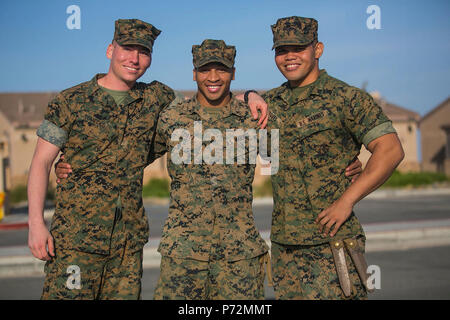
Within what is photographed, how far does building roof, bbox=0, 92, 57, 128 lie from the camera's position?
38.1 meters

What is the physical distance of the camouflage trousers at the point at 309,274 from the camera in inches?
150

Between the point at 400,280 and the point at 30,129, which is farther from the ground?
the point at 30,129

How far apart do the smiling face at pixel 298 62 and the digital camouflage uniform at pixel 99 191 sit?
958 millimetres

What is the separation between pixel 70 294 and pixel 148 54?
1758 mm

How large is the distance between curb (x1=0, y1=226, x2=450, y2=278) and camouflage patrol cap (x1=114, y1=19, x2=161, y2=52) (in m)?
5.82

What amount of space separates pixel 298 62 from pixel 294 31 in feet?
0.71

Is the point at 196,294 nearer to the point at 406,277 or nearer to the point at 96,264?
the point at 96,264

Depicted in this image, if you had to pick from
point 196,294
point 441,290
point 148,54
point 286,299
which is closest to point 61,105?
point 148,54

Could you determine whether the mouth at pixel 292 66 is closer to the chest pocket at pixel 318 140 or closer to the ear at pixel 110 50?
the chest pocket at pixel 318 140

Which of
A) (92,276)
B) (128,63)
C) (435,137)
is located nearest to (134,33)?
(128,63)

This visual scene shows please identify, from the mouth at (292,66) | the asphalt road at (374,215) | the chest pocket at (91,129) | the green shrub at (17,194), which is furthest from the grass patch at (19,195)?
the mouth at (292,66)

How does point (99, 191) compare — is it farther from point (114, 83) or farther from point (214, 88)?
point (214, 88)

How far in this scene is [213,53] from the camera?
3.78 m

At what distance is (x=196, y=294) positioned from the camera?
3.69 m
